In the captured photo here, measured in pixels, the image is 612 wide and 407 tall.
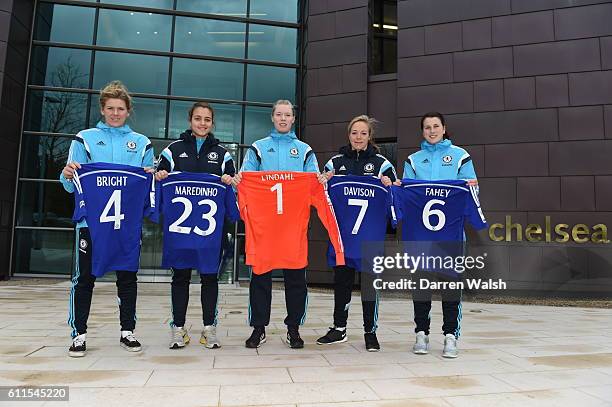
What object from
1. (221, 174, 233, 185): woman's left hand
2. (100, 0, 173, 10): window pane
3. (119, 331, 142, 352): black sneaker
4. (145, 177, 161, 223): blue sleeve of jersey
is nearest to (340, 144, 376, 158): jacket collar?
(221, 174, 233, 185): woman's left hand

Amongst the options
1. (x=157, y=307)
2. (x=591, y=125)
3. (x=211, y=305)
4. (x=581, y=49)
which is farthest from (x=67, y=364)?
(x=581, y=49)

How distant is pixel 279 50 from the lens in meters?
14.2

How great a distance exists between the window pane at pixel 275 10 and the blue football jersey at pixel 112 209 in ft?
38.1

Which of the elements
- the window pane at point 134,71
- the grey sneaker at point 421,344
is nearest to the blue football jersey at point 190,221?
the grey sneaker at point 421,344

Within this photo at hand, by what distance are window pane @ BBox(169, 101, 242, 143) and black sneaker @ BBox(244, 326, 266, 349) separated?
9.66 metres

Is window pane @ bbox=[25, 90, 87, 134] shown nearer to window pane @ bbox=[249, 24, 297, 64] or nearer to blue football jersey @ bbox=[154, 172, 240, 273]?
window pane @ bbox=[249, 24, 297, 64]

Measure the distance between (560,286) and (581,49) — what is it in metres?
5.36

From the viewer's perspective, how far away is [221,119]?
1353 centimetres

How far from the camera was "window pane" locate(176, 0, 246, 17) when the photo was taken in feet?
45.8

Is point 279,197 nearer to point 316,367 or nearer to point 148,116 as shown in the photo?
point 316,367

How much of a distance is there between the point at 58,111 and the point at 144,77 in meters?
2.67

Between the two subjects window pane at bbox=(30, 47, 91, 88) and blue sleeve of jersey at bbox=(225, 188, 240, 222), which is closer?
blue sleeve of jersey at bbox=(225, 188, 240, 222)

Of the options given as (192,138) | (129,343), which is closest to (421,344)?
(129,343)

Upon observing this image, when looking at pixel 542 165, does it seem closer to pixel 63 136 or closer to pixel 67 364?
pixel 67 364
